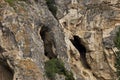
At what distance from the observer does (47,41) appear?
30891 mm

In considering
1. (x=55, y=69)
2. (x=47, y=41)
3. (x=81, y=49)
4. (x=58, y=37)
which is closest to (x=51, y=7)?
(x=58, y=37)

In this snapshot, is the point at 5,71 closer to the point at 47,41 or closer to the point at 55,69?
the point at 55,69

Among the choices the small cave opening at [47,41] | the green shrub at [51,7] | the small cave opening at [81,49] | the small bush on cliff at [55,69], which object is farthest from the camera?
the small cave opening at [81,49]

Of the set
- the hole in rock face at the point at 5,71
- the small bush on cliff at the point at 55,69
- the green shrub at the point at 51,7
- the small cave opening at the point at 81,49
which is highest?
the green shrub at the point at 51,7

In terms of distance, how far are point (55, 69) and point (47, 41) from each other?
3613 mm

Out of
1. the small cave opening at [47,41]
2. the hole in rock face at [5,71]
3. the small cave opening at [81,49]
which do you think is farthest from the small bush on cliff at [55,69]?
A: the small cave opening at [81,49]

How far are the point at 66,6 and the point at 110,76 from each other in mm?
8386

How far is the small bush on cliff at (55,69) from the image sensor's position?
88.7 feet

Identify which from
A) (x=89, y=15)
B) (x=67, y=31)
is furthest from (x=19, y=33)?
(x=89, y=15)

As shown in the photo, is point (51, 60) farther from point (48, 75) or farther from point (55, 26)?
point (55, 26)

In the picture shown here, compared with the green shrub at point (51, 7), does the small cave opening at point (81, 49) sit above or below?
below

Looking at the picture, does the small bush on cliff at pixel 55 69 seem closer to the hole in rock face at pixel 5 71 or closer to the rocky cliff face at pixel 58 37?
the rocky cliff face at pixel 58 37

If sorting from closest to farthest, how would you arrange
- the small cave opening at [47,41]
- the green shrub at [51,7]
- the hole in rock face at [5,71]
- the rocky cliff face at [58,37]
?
the rocky cliff face at [58,37] < the hole in rock face at [5,71] < the small cave opening at [47,41] < the green shrub at [51,7]

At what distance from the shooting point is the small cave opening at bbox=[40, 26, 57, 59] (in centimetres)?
3039
